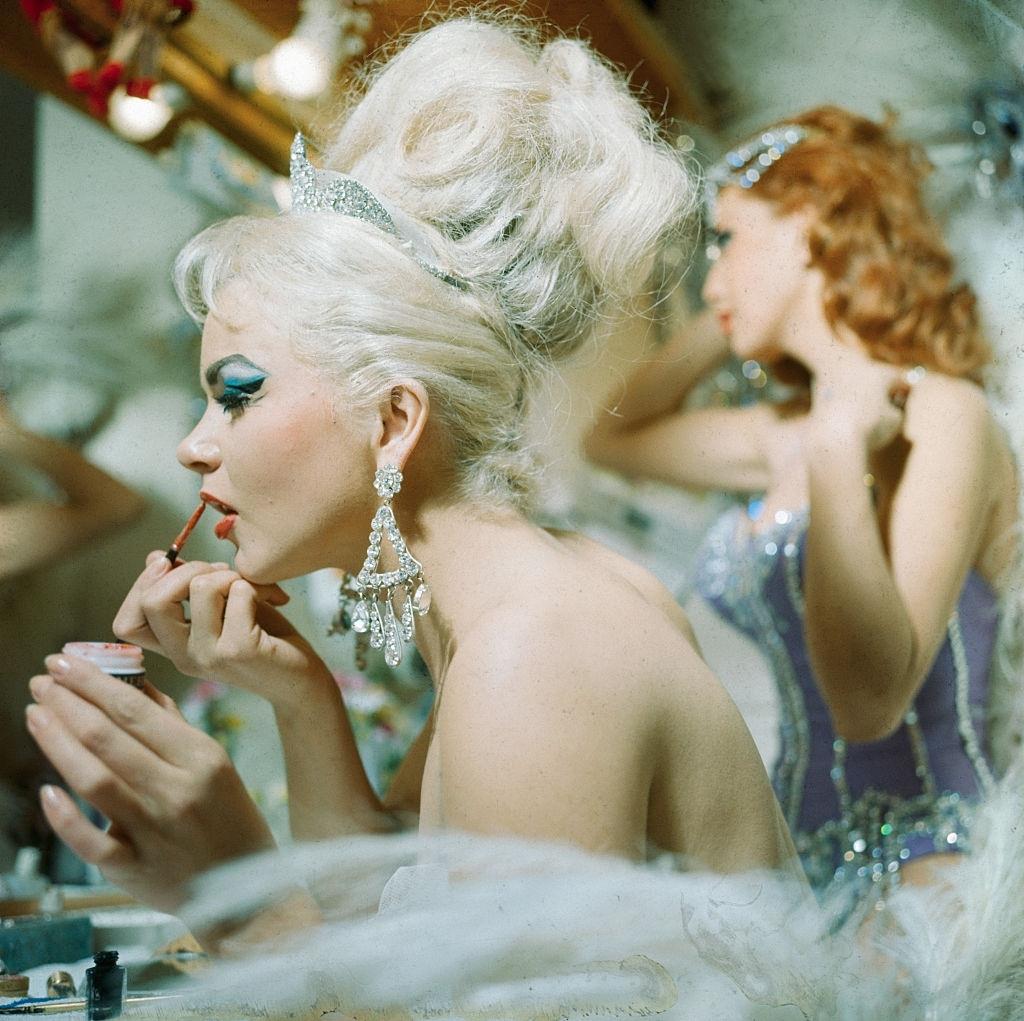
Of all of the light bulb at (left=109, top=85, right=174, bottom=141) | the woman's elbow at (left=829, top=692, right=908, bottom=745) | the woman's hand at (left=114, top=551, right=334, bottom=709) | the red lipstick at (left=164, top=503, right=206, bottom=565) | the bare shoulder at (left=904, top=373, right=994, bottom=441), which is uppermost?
the light bulb at (left=109, top=85, right=174, bottom=141)

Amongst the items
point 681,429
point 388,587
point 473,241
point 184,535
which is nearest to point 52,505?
point 184,535

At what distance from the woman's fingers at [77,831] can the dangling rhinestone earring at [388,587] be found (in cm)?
30

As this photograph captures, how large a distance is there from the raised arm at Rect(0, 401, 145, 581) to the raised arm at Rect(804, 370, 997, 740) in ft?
2.51

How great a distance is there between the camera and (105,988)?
1068 mm

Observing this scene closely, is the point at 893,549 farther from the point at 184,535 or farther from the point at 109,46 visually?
the point at 109,46

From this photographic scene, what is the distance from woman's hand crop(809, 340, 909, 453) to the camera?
1318 millimetres

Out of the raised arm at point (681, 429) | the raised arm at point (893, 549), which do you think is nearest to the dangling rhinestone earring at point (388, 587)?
the raised arm at point (681, 429)

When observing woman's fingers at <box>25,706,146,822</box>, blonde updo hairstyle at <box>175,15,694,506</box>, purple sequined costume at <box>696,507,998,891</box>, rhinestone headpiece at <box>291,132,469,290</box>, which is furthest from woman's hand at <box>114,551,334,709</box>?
purple sequined costume at <box>696,507,998,891</box>

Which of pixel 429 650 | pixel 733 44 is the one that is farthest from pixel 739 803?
pixel 733 44

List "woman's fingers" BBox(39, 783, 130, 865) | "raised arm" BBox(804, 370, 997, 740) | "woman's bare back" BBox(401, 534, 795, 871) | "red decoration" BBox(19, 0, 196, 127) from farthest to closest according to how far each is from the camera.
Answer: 1. "raised arm" BBox(804, 370, 997, 740)
2. "red decoration" BBox(19, 0, 196, 127)
3. "woman's fingers" BBox(39, 783, 130, 865)
4. "woman's bare back" BBox(401, 534, 795, 871)

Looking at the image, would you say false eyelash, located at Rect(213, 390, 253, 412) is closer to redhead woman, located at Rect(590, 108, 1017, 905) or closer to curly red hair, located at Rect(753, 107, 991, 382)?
redhead woman, located at Rect(590, 108, 1017, 905)

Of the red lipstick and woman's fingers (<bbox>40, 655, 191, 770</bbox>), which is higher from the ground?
the red lipstick

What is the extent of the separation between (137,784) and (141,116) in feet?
2.14

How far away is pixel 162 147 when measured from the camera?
1.15 m
